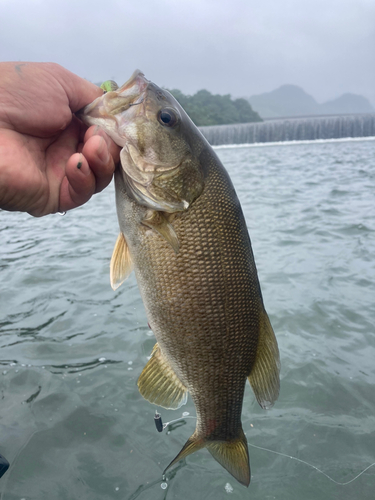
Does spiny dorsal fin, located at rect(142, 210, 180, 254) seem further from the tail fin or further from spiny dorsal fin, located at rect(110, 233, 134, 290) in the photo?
the tail fin

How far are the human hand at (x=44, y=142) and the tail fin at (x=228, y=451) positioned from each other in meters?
1.52

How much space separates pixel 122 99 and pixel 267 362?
5.10 ft

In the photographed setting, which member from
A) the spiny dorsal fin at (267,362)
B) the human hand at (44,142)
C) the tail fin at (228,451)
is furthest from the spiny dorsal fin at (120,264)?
the tail fin at (228,451)

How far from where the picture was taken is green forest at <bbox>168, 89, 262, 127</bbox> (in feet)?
176

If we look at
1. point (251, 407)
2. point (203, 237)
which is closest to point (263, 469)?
point (251, 407)

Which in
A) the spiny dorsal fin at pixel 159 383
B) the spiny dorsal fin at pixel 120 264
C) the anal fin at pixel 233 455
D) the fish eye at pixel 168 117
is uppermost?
the fish eye at pixel 168 117

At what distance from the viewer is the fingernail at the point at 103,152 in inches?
71.4

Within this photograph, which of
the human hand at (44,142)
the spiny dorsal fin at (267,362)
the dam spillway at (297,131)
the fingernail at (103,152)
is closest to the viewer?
the fingernail at (103,152)

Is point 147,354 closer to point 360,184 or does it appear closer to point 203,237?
point 203,237

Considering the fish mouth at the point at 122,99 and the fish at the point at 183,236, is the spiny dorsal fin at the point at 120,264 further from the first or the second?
the fish mouth at the point at 122,99

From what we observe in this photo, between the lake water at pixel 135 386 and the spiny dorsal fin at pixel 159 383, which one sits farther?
the lake water at pixel 135 386

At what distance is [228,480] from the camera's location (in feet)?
9.61

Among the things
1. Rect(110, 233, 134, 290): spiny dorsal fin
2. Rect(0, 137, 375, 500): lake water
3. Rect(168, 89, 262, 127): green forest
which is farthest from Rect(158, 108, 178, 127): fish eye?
Rect(168, 89, 262, 127): green forest

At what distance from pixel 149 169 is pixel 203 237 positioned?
A: 0.42 metres
